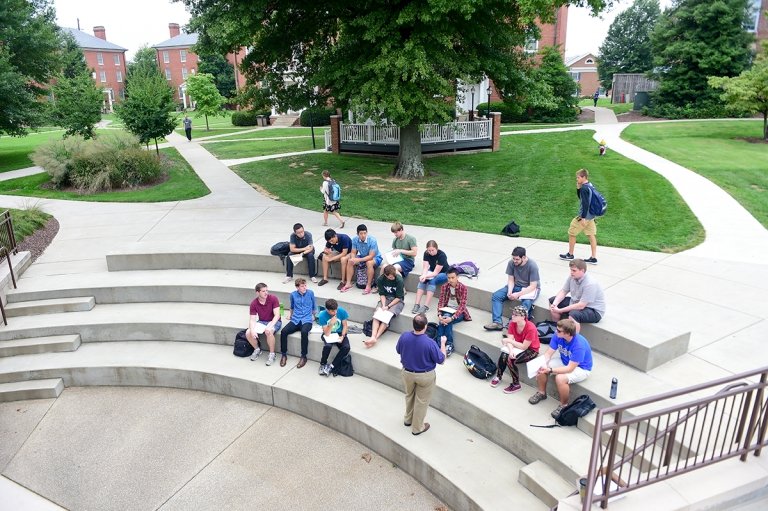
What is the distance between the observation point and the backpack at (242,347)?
9.12 metres

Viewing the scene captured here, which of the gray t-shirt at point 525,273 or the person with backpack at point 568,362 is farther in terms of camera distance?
the gray t-shirt at point 525,273

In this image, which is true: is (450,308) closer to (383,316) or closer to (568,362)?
(383,316)

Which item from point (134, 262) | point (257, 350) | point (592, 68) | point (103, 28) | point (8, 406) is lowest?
point (8, 406)

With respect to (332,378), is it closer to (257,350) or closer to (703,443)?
(257,350)

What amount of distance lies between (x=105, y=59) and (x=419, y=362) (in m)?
95.6

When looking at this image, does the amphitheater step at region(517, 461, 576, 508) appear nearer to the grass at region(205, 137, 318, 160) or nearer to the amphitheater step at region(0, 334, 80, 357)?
the amphitheater step at region(0, 334, 80, 357)

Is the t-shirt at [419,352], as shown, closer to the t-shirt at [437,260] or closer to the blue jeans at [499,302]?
the blue jeans at [499,302]

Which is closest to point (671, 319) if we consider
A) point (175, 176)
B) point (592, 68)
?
point (175, 176)

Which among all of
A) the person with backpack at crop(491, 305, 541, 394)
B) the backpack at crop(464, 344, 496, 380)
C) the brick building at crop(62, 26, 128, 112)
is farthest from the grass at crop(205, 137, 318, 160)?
the brick building at crop(62, 26, 128, 112)

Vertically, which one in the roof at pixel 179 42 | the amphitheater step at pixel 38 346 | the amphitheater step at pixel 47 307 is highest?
the roof at pixel 179 42

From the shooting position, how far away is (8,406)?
343 inches

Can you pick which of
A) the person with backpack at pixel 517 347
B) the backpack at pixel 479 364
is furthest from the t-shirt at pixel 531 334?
the backpack at pixel 479 364

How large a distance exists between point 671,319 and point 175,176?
18.2 meters

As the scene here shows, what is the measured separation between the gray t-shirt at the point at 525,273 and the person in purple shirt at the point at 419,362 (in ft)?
7.25
